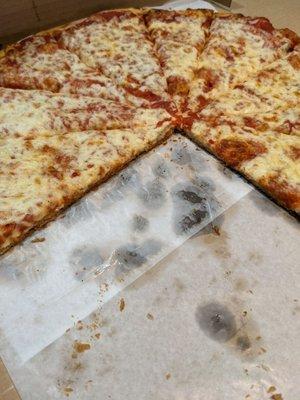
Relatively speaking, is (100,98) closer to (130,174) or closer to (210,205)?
(130,174)

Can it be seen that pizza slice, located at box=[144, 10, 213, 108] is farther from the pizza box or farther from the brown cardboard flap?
the brown cardboard flap

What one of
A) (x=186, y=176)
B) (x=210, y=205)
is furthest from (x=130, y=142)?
(x=210, y=205)

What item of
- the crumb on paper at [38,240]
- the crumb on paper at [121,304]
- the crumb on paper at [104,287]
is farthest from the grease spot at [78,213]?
the crumb on paper at [121,304]

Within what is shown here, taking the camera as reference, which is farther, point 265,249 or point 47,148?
point 47,148

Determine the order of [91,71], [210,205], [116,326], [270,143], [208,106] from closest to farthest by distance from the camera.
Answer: [116,326] < [210,205] < [270,143] < [208,106] < [91,71]

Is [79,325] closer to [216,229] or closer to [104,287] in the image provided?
[104,287]

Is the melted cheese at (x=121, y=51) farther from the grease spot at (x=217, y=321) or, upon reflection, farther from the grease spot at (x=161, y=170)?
the grease spot at (x=217, y=321)

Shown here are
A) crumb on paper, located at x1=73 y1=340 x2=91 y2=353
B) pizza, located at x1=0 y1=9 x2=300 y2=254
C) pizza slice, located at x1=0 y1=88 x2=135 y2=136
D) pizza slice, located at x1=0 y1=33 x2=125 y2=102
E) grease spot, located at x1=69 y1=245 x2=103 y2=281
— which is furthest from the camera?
pizza slice, located at x1=0 y1=33 x2=125 y2=102

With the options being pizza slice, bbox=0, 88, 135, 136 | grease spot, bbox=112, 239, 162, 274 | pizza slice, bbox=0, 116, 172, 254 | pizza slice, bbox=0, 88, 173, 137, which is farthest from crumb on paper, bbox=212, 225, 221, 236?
pizza slice, bbox=0, 88, 135, 136
